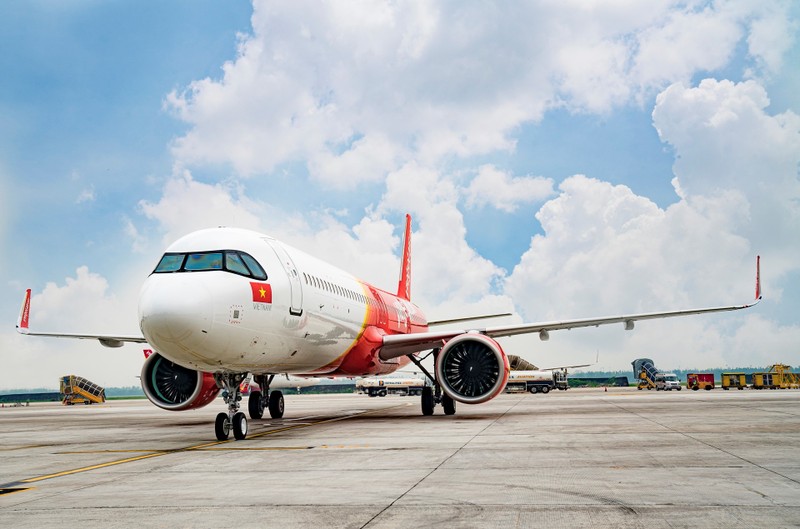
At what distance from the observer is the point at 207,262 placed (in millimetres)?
12273

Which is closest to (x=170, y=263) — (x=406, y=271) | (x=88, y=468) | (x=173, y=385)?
(x=88, y=468)

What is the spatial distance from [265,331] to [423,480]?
21.3 ft

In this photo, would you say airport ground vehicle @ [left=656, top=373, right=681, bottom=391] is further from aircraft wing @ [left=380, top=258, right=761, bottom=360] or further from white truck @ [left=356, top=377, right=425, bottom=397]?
aircraft wing @ [left=380, top=258, right=761, bottom=360]

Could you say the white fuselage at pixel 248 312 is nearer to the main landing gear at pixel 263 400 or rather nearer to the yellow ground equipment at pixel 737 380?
the main landing gear at pixel 263 400

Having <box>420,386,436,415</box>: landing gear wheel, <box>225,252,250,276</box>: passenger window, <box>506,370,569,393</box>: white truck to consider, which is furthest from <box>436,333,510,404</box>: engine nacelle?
<box>506,370,569,393</box>: white truck

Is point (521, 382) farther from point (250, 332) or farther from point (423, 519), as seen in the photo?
point (423, 519)

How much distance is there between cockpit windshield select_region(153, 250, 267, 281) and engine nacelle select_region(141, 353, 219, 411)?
5.15m

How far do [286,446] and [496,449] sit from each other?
12.1 feet

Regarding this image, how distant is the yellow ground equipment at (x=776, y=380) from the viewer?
57656 millimetres

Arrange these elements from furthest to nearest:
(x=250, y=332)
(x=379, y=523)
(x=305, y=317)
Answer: (x=305, y=317), (x=250, y=332), (x=379, y=523)

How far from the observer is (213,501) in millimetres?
6457

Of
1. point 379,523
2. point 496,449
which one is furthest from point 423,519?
point 496,449

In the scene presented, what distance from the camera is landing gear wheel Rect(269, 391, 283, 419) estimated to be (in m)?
20.3

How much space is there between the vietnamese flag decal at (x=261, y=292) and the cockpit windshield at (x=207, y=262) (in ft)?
0.62
